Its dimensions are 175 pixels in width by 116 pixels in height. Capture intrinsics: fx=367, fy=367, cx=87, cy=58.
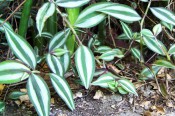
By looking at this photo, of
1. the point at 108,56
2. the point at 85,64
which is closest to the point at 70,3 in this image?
the point at 85,64

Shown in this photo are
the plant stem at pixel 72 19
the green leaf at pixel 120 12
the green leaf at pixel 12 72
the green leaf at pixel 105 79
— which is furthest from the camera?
the plant stem at pixel 72 19

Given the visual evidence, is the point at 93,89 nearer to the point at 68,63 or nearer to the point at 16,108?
the point at 68,63

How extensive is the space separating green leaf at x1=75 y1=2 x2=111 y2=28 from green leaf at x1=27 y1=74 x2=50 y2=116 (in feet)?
0.66

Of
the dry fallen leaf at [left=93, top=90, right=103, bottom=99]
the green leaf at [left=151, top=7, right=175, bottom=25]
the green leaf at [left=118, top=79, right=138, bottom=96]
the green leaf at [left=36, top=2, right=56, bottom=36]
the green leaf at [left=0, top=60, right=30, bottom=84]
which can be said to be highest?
the green leaf at [left=36, top=2, right=56, bottom=36]

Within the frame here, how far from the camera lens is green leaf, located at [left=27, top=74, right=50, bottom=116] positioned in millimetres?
927

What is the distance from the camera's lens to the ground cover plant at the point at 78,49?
3.10 ft

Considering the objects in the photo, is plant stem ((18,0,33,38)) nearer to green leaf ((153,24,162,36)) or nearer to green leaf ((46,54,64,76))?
green leaf ((46,54,64,76))

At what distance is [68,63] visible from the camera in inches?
44.8

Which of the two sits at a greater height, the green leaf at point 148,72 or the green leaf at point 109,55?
the green leaf at point 109,55

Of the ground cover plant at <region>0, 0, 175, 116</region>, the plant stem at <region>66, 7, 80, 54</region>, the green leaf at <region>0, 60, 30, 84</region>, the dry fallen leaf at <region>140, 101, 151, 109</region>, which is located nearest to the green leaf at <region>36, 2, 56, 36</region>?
the ground cover plant at <region>0, 0, 175, 116</region>

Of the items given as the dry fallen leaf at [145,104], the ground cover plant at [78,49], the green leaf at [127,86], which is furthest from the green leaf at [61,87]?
the dry fallen leaf at [145,104]

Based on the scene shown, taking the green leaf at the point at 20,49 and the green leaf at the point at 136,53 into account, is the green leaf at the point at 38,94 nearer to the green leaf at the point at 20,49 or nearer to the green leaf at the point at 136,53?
the green leaf at the point at 20,49

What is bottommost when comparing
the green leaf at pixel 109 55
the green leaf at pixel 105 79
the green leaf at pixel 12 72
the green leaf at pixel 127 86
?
the green leaf at pixel 127 86

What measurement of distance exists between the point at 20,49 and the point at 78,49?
159mm
